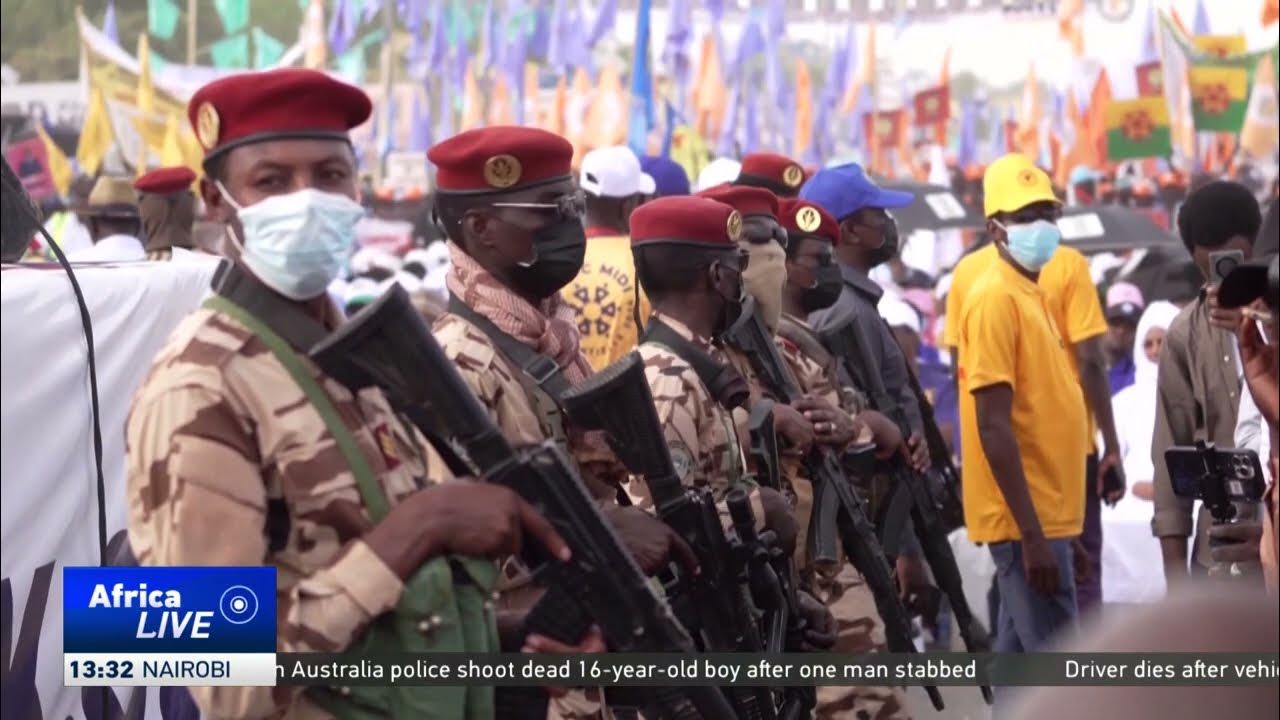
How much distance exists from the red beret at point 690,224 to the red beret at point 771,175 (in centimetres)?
239

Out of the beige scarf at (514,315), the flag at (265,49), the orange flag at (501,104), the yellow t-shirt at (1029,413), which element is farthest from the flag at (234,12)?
the beige scarf at (514,315)

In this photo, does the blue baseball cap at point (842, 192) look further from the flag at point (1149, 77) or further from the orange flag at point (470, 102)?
the orange flag at point (470, 102)

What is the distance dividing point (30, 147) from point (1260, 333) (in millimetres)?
26325

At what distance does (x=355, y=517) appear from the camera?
266 cm

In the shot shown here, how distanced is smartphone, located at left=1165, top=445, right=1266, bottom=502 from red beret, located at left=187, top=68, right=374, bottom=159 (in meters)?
2.55

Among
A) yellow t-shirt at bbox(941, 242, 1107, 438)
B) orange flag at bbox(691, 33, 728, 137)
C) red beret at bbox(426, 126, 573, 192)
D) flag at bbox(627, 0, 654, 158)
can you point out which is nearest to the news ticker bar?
red beret at bbox(426, 126, 573, 192)

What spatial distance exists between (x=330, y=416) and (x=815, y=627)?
7.91ft

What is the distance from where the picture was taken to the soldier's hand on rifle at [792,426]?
5223mm

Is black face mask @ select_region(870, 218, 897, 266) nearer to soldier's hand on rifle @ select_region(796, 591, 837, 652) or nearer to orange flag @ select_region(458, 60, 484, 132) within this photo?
soldier's hand on rifle @ select_region(796, 591, 837, 652)

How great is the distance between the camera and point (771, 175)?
7.24 metres

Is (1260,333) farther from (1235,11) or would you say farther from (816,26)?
(816,26)

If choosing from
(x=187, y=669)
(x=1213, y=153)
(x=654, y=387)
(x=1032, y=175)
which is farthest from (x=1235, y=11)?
(x=187, y=669)

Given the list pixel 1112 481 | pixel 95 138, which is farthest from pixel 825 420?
pixel 95 138

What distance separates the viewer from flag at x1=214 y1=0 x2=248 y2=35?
3734 centimetres
